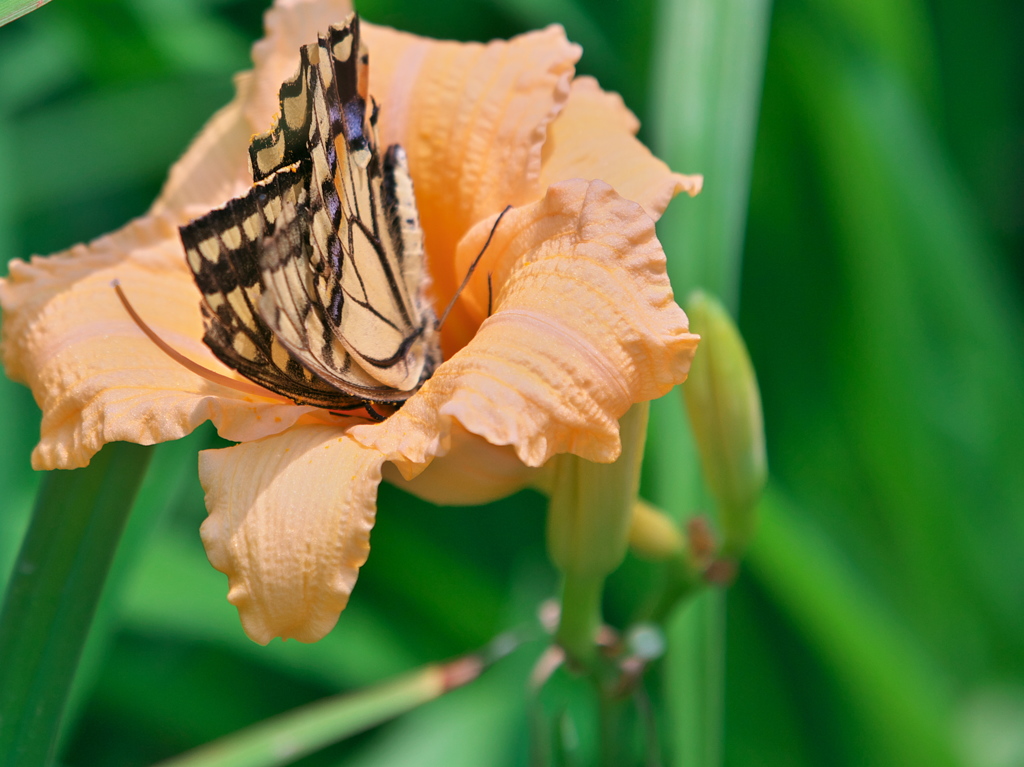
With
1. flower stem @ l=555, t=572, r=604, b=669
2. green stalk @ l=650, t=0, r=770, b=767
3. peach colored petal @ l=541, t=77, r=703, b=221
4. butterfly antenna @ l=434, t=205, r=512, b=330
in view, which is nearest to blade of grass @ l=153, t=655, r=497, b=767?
flower stem @ l=555, t=572, r=604, b=669

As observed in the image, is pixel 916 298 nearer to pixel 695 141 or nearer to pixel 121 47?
pixel 695 141

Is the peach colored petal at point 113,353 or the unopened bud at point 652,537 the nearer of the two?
the peach colored petal at point 113,353

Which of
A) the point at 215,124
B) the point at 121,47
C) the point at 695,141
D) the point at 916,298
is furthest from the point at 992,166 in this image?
the point at 121,47

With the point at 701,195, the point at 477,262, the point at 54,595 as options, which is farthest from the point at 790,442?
the point at 54,595

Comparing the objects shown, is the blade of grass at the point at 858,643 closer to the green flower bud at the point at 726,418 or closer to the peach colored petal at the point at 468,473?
the green flower bud at the point at 726,418

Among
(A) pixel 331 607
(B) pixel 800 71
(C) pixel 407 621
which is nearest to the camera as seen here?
(A) pixel 331 607

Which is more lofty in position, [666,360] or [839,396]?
[666,360]

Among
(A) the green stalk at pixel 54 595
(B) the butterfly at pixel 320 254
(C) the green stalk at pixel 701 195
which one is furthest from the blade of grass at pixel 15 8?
(C) the green stalk at pixel 701 195
